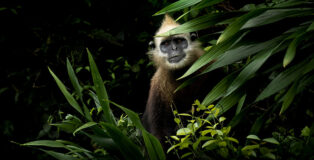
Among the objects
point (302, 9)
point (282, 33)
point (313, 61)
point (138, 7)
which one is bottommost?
point (313, 61)

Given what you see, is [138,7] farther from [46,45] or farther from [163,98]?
[163,98]

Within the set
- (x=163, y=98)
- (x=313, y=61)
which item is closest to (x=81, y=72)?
(x=163, y=98)

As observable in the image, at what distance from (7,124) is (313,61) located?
375cm

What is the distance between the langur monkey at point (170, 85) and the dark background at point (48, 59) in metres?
0.87

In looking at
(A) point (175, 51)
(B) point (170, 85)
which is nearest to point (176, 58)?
(A) point (175, 51)

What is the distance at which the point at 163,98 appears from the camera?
108 inches

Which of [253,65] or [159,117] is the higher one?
[253,65]

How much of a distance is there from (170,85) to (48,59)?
2048 millimetres

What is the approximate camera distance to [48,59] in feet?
13.2

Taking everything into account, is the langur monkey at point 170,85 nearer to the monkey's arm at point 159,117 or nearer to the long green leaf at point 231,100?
the monkey's arm at point 159,117

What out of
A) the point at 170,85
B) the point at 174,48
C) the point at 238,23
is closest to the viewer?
the point at 238,23

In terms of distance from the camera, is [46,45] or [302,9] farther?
[46,45]

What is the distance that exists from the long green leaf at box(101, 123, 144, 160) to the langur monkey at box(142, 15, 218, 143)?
3.21 ft

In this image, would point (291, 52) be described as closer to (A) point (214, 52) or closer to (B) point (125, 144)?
(A) point (214, 52)
